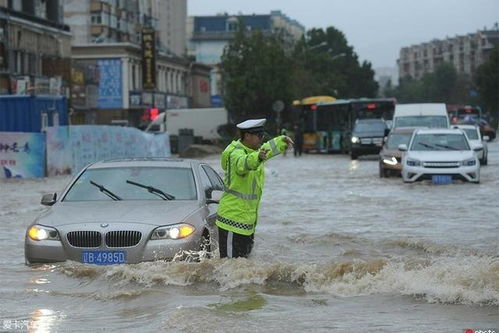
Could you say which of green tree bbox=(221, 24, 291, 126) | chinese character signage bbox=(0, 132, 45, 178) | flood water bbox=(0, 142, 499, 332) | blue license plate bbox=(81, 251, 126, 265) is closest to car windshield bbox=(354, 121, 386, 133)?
chinese character signage bbox=(0, 132, 45, 178)

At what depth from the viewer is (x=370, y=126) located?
4672 cm

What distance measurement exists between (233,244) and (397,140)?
22.6 m

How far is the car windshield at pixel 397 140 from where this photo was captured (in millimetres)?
31516

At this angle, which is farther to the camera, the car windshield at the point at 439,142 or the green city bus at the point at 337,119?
the green city bus at the point at 337,119

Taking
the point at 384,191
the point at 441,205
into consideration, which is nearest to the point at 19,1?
the point at 384,191

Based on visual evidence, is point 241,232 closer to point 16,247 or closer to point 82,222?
point 82,222

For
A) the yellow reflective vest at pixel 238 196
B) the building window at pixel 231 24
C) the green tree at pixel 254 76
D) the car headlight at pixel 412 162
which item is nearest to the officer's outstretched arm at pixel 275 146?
the yellow reflective vest at pixel 238 196

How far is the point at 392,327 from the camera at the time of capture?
8.04 m

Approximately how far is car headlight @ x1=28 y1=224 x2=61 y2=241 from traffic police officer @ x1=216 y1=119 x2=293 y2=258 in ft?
5.92

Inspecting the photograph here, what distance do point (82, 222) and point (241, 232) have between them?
1.82 metres

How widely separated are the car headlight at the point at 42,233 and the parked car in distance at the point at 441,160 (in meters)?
16.6

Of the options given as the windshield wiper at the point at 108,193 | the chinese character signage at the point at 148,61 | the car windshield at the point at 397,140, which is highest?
the chinese character signage at the point at 148,61

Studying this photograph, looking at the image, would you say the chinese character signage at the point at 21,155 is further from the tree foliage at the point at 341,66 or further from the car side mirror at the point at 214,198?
the tree foliage at the point at 341,66

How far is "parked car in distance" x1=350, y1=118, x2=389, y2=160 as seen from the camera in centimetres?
4574
